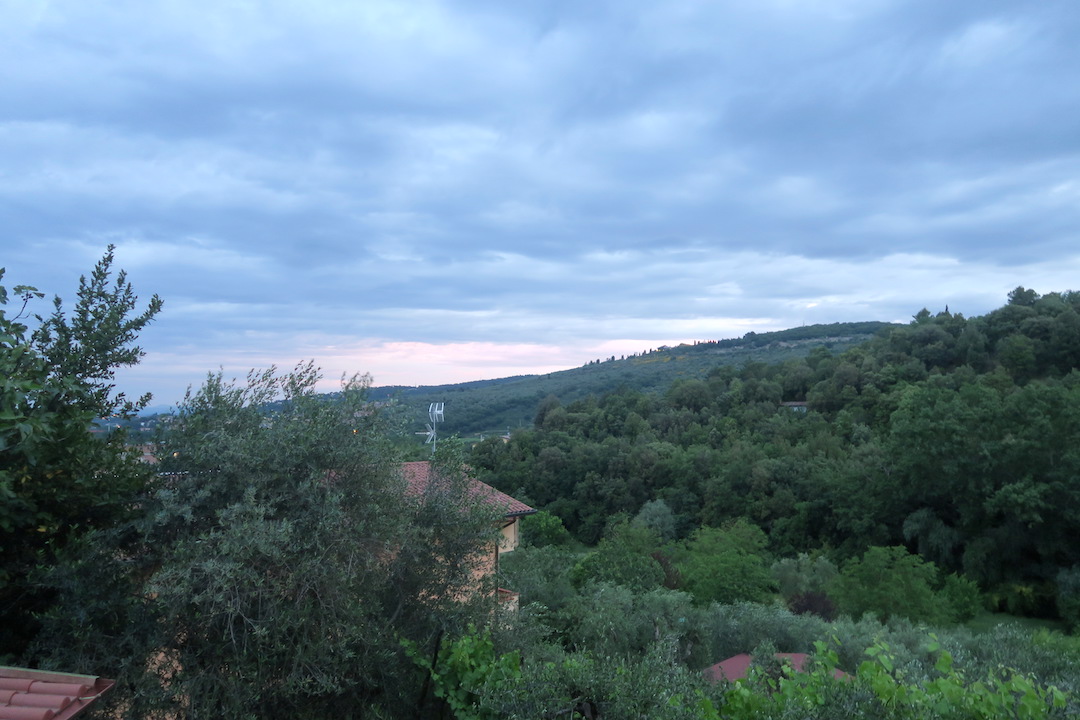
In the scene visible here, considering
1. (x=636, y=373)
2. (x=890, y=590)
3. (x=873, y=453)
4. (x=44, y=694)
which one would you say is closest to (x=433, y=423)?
(x=44, y=694)

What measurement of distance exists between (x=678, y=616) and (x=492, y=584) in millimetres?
9768

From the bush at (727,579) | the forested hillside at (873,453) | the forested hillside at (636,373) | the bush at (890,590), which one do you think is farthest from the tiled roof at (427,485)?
the forested hillside at (636,373)

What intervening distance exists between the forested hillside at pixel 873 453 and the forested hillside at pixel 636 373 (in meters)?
7.57

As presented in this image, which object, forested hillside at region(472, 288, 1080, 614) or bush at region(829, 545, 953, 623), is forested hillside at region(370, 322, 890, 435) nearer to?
forested hillside at region(472, 288, 1080, 614)

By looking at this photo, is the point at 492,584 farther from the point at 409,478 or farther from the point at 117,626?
the point at 117,626

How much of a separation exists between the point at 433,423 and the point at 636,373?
91.4m

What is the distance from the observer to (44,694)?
3.20 meters

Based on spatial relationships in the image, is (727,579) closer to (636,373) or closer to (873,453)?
(873,453)

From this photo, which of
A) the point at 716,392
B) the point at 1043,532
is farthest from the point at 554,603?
the point at 716,392

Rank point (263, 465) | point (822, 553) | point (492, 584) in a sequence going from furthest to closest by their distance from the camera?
1. point (822, 553)
2. point (492, 584)
3. point (263, 465)

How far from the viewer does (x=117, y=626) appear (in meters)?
5.05

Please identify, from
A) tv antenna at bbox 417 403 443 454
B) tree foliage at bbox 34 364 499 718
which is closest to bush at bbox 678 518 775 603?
tv antenna at bbox 417 403 443 454

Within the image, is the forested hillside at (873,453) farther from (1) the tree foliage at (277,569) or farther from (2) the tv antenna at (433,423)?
(1) the tree foliage at (277,569)

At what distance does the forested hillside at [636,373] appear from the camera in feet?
237
